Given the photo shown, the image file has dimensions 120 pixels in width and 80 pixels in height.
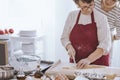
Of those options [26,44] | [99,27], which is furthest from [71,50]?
[26,44]

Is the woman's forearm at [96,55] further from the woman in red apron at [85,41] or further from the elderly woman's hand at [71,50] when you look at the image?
the elderly woman's hand at [71,50]

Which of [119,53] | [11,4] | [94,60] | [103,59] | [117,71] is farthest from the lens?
[11,4]

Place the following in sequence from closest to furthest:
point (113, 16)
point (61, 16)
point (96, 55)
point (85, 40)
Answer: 1. point (96, 55)
2. point (85, 40)
3. point (113, 16)
4. point (61, 16)

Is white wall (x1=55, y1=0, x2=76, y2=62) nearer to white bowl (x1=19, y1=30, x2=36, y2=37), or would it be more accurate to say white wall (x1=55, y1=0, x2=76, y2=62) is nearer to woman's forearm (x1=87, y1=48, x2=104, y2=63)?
white bowl (x1=19, y1=30, x2=36, y2=37)

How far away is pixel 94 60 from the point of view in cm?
194

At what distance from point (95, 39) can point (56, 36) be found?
5.55 feet

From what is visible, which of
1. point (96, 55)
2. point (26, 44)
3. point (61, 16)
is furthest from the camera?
point (61, 16)

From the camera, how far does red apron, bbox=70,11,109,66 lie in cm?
203

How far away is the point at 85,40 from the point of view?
204 cm

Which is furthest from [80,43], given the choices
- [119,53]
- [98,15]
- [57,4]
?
[57,4]

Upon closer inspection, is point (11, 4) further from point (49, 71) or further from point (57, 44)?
point (49, 71)

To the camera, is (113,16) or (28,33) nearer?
(113,16)

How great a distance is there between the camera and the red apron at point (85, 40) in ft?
6.66

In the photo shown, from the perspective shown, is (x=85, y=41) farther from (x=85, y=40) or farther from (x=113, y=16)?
(x=113, y=16)
